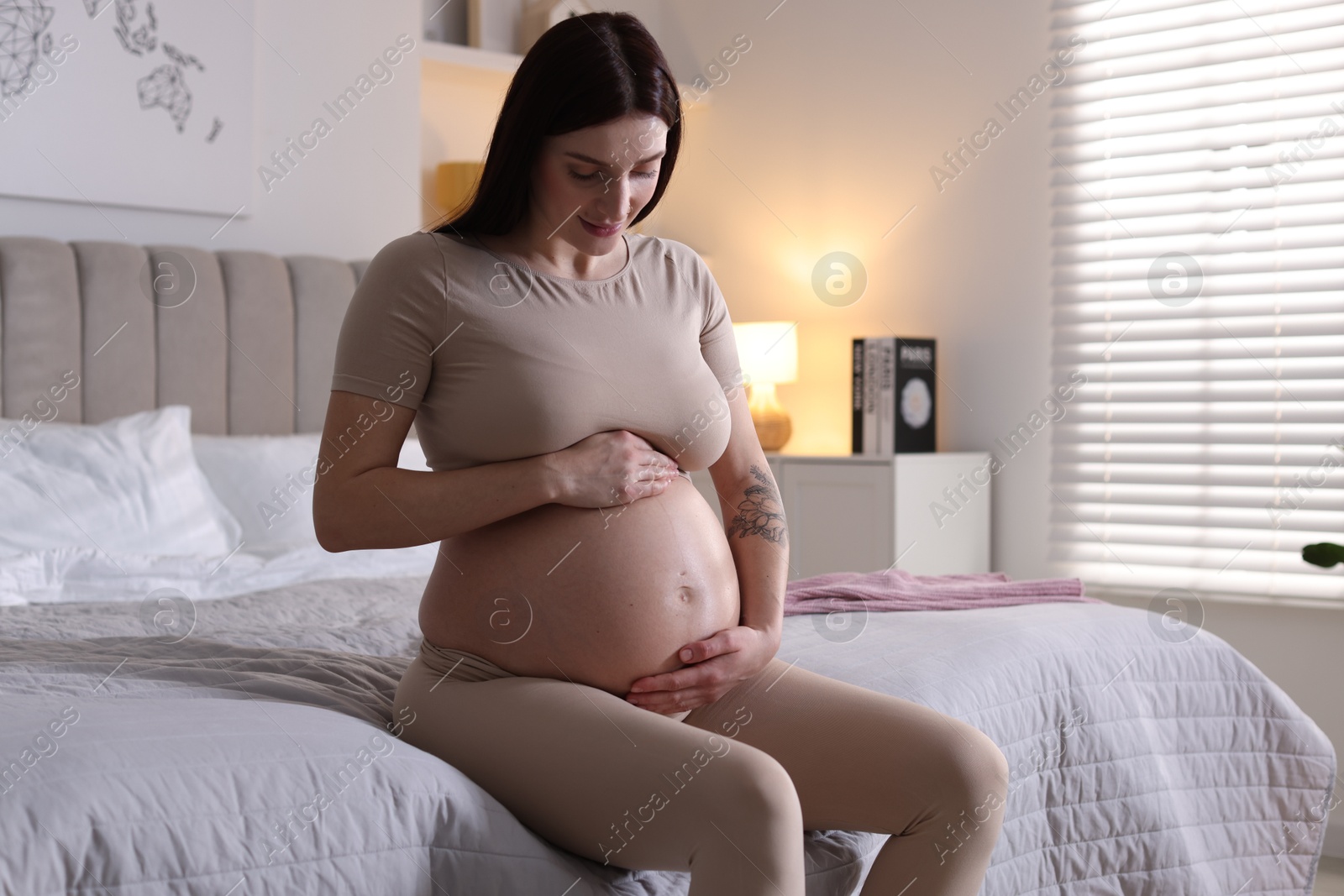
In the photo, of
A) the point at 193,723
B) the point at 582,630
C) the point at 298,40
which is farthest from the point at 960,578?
the point at 298,40

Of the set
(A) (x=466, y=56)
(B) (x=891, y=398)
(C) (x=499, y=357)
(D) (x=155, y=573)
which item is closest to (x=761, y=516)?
(C) (x=499, y=357)

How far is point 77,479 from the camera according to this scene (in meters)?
2.23

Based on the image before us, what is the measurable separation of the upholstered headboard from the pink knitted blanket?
159cm

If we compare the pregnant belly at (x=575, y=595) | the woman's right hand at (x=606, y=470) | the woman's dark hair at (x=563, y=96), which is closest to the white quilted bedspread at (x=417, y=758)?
the pregnant belly at (x=575, y=595)

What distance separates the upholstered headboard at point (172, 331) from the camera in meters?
2.53

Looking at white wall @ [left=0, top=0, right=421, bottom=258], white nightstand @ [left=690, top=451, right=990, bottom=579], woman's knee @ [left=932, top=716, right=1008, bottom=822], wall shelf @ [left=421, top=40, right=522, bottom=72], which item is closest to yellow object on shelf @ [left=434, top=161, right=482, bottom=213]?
white wall @ [left=0, top=0, right=421, bottom=258]

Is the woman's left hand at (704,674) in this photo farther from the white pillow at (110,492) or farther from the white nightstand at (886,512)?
the white nightstand at (886,512)

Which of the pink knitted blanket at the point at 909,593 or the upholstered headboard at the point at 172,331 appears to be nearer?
the pink knitted blanket at the point at 909,593

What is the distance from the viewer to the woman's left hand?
110 cm

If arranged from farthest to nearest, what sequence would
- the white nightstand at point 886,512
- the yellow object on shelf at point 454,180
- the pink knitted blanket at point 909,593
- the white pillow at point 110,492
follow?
the yellow object on shelf at point 454,180 → the white nightstand at point 886,512 → the white pillow at point 110,492 → the pink knitted blanket at point 909,593

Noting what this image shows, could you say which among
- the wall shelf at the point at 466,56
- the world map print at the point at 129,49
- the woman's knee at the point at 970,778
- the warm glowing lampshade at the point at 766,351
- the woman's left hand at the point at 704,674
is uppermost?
the wall shelf at the point at 466,56

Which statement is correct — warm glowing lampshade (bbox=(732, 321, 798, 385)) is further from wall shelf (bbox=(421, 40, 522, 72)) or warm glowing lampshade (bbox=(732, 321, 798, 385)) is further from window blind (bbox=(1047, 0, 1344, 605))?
wall shelf (bbox=(421, 40, 522, 72))

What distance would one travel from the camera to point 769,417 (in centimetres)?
368

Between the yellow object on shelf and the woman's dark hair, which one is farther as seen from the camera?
the yellow object on shelf
